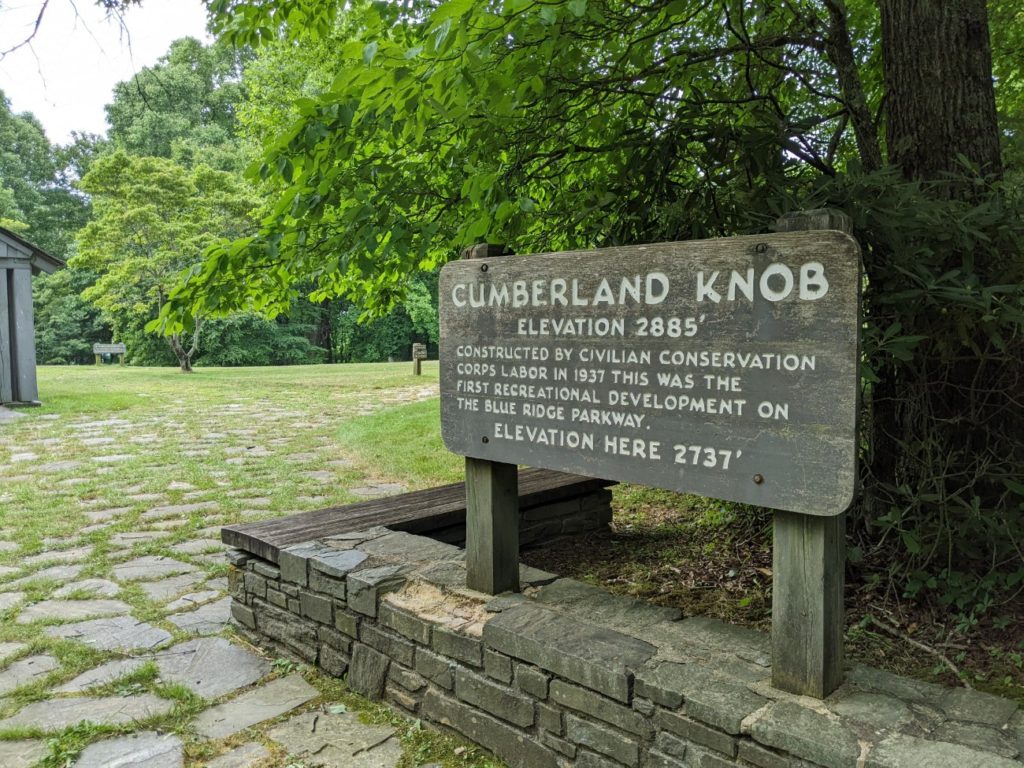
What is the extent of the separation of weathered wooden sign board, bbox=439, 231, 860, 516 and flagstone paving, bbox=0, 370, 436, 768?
1309 mm

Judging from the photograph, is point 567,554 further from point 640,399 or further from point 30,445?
point 30,445

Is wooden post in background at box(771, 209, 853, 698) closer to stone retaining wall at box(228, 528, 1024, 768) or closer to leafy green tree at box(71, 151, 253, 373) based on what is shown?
stone retaining wall at box(228, 528, 1024, 768)

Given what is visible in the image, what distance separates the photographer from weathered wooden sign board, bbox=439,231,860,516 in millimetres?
2012

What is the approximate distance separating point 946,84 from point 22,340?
12.8 metres

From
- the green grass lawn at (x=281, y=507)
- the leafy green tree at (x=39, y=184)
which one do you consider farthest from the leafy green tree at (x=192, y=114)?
the green grass lawn at (x=281, y=507)

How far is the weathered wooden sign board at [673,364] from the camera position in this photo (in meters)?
2.01

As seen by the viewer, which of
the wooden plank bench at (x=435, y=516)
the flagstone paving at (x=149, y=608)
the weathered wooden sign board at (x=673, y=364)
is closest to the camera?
the weathered wooden sign board at (x=673, y=364)

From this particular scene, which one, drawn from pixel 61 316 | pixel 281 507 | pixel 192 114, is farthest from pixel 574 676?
pixel 192 114

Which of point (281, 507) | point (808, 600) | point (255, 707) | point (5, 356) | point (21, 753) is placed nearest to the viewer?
point (808, 600)

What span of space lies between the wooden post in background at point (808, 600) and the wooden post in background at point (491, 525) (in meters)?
1.12

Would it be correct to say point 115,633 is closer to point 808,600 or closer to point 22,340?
point 808,600

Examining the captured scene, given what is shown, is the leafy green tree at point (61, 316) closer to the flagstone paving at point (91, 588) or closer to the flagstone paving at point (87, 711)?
the flagstone paving at point (91, 588)

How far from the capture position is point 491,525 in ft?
9.68

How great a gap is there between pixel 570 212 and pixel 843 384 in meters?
2.44
